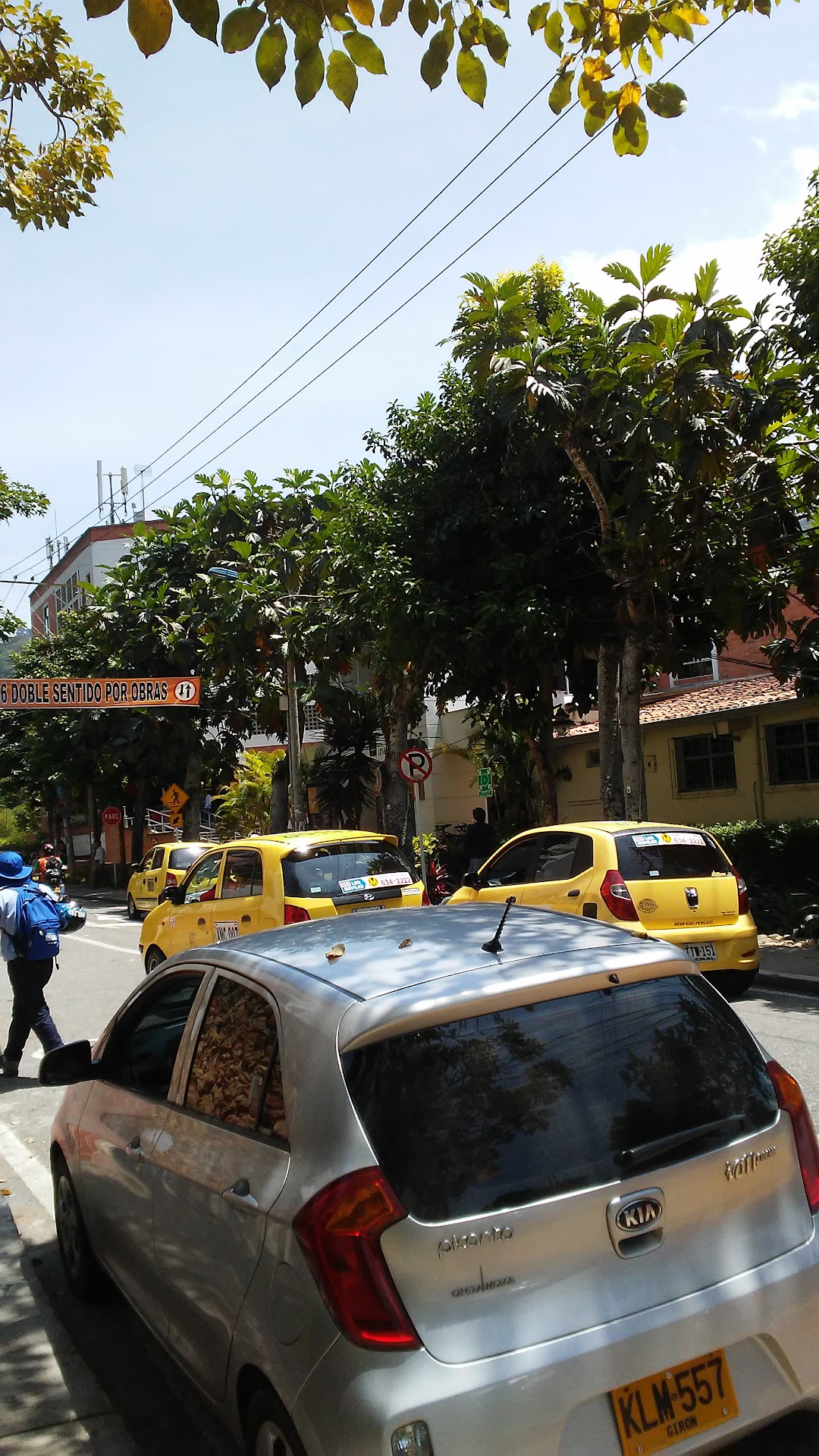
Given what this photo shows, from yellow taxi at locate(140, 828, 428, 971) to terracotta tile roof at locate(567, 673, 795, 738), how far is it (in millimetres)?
12273

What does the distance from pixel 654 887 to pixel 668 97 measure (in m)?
5.80

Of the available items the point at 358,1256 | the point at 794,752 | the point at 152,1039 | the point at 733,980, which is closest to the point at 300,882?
the point at 733,980

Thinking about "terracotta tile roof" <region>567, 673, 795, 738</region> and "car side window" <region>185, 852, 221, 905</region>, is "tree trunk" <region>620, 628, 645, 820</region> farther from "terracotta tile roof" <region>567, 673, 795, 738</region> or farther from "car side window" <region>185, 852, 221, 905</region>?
"car side window" <region>185, 852, 221, 905</region>

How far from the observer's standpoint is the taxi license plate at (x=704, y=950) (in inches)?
379

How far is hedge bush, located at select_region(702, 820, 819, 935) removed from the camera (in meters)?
14.9

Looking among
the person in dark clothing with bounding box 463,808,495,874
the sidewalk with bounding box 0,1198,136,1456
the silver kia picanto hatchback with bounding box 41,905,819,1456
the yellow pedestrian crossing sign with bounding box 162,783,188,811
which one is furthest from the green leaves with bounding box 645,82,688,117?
the yellow pedestrian crossing sign with bounding box 162,783,188,811

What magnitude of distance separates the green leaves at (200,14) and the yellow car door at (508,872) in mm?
6886

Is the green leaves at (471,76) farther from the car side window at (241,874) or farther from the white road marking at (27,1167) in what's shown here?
the car side window at (241,874)

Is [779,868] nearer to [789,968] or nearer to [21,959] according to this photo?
[789,968]

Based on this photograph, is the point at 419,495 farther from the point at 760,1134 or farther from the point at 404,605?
the point at 760,1134

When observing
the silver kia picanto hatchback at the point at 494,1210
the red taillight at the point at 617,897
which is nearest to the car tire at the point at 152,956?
the red taillight at the point at 617,897

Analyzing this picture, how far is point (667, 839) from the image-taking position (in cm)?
969

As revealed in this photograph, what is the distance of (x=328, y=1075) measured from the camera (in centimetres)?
278

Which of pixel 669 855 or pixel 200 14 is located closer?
pixel 200 14
